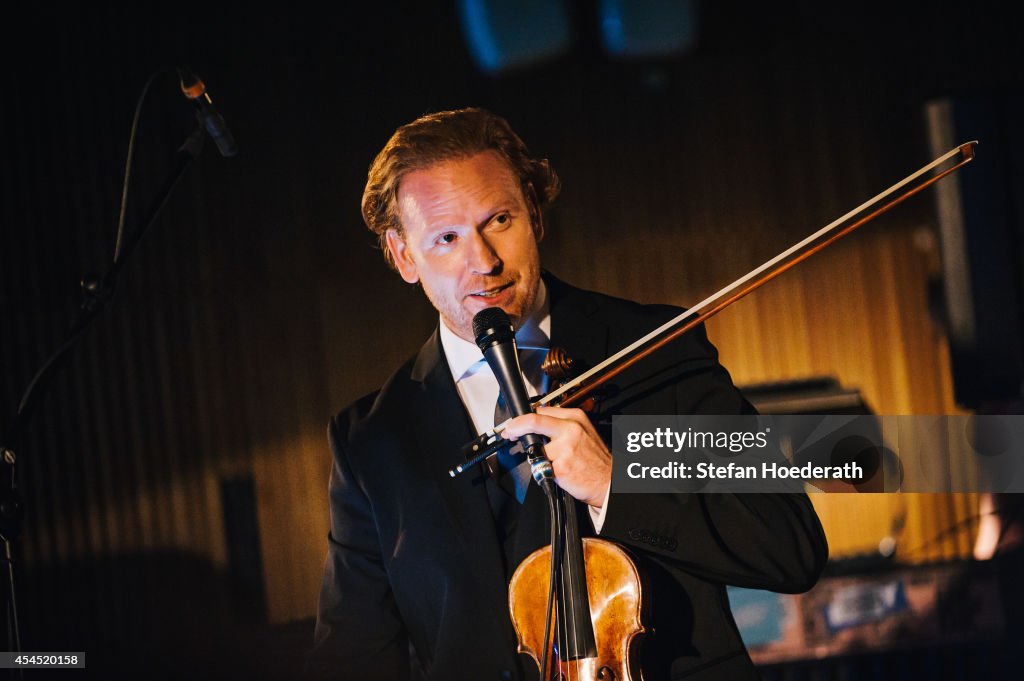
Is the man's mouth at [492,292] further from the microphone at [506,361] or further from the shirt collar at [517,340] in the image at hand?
the microphone at [506,361]

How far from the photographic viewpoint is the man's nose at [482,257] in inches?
84.0

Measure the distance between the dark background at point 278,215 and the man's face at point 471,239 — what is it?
42cm

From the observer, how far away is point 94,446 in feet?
9.12

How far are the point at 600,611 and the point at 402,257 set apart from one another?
1.03 metres

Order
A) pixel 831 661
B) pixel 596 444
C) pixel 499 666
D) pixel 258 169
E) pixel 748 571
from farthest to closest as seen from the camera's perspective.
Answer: pixel 258 169 → pixel 831 661 → pixel 499 666 → pixel 748 571 → pixel 596 444

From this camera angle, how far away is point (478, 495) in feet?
6.71

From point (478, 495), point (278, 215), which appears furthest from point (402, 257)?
point (478, 495)

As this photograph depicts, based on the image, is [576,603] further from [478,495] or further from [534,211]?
[534,211]

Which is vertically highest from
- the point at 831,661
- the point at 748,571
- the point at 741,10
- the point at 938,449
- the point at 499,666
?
the point at 741,10

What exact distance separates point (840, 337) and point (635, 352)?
872 mm

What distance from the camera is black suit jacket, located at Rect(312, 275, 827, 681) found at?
73.1 inches

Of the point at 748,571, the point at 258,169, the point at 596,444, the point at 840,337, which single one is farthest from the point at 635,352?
the point at 258,169

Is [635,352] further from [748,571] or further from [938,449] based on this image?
[938,449]

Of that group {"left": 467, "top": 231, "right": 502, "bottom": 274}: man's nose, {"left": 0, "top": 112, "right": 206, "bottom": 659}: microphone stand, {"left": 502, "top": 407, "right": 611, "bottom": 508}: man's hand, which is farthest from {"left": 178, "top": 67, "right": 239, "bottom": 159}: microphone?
{"left": 502, "top": 407, "right": 611, "bottom": 508}: man's hand
